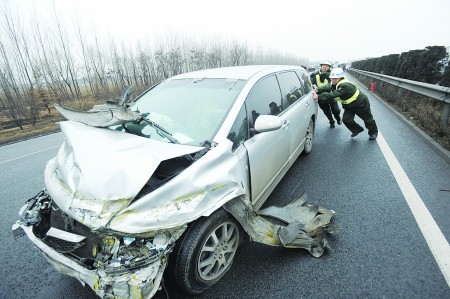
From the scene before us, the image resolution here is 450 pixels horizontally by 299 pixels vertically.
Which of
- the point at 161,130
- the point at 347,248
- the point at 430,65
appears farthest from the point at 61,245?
the point at 430,65

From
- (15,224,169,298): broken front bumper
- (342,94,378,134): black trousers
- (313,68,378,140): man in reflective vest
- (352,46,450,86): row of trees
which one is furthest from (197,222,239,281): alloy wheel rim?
(352,46,450,86): row of trees

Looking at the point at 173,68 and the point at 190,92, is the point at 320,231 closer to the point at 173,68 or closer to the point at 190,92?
the point at 190,92

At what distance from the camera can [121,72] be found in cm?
2906

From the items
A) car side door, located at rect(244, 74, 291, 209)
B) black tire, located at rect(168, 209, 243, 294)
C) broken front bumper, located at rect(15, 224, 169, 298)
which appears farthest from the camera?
car side door, located at rect(244, 74, 291, 209)

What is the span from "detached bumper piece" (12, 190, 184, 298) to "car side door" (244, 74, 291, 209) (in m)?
1.13

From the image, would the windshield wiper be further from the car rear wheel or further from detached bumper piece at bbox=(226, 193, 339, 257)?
the car rear wheel

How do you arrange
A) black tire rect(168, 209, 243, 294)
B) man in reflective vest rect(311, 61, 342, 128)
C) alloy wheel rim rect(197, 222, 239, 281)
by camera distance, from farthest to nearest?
1. man in reflective vest rect(311, 61, 342, 128)
2. alloy wheel rim rect(197, 222, 239, 281)
3. black tire rect(168, 209, 243, 294)

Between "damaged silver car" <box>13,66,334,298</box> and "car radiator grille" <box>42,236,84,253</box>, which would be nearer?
"damaged silver car" <box>13,66,334,298</box>

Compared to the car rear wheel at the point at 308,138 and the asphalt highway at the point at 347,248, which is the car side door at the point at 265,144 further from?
the car rear wheel at the point at 308,138

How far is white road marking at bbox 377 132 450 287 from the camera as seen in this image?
2258 millimetres

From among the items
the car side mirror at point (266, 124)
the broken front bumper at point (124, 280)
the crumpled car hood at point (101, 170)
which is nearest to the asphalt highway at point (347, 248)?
Result: the broken front bumper at point (124, 280)

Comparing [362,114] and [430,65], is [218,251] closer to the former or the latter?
[362,114]

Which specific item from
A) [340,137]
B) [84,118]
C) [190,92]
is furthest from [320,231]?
[340,137]

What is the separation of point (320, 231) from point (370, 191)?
143 centimetres
